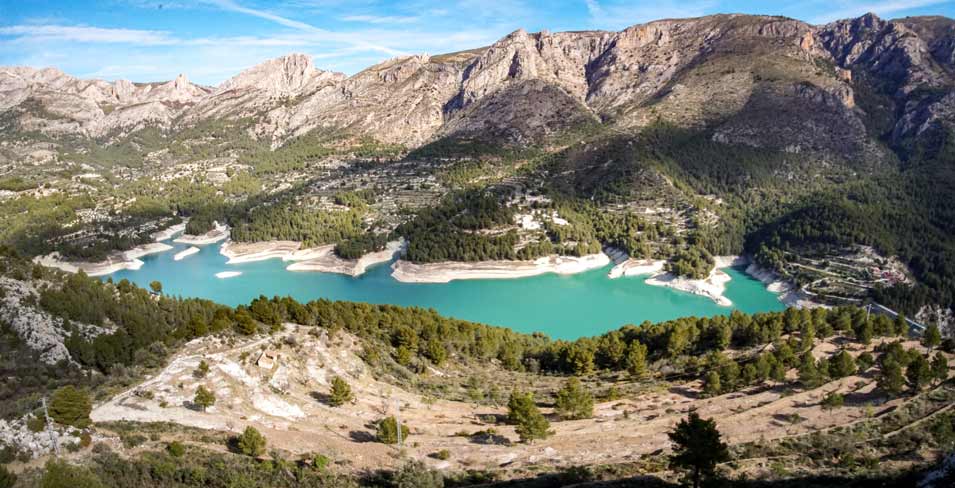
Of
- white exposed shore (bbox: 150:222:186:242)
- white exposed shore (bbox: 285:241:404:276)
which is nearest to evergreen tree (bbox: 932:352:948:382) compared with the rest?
white exposed shore (bbox: 285:241:404:276)

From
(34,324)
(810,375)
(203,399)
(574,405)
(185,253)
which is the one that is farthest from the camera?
(185,253)

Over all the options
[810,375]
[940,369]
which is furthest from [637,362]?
[940,369]

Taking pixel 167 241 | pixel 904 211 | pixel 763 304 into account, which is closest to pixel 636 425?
pixel 763 304

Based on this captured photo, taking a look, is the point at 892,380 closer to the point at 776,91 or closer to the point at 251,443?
the point at 251,443

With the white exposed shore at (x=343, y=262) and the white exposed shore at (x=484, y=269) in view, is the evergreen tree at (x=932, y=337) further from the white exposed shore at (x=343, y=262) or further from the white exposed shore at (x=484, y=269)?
the white exposed shore at (x=343, y=262)

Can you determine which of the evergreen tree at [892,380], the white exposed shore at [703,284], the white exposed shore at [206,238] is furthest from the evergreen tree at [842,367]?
the white exposed shore at [206,238]
